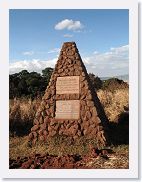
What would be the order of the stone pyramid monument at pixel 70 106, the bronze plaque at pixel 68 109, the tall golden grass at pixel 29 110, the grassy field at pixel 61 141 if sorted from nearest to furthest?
→ the grassy field at pixel 61 141
the stone pyramid monument at pixel 70 106
the bronze plaque at pixel 68 109
the tall golden grass at pixel 29 110

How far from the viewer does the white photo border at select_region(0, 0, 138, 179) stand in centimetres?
790

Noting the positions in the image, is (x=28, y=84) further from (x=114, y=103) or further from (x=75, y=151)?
(x=75, y=151)

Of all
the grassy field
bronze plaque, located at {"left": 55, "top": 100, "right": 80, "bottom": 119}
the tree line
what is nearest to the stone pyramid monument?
bronze plaque, located at {"left": 55, "top": 100, "right": 80, "bottom": 119}

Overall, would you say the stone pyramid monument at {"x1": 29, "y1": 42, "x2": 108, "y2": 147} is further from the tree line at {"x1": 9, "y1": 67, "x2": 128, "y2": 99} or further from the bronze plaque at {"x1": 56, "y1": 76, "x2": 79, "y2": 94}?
the tree line at {"x1": 9, "y1": 67, "x2": 128, "y2": 99}

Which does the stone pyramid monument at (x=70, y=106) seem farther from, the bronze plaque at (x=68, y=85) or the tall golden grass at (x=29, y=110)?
the tall golden grass at (x=29, y=110)

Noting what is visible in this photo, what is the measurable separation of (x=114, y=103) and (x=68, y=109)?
4.50 metres

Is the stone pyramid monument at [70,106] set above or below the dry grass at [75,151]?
above

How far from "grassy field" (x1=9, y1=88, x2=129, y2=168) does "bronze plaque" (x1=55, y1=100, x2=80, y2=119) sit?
0.56 m

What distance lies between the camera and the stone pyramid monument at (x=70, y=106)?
9.95 m
